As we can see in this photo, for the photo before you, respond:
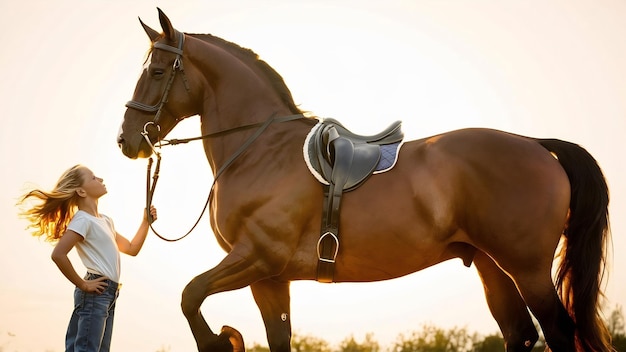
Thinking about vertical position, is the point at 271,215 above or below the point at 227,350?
above

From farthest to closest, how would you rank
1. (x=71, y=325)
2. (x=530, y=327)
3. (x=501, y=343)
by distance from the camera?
(x=501, y=343)
(x=530, y=327)
(x=71, y=325)

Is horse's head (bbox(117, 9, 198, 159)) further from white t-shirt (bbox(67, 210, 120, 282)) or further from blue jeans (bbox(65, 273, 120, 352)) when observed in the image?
blue jeans (bbox(65, 273, 120, 352))

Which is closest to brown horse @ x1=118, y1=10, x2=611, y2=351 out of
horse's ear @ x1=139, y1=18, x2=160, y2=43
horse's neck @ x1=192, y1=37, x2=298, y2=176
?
horse's neck @ x1=192, y1=37, x2=298, y2=176

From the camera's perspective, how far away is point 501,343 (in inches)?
316

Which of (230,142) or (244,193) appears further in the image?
(230,142)

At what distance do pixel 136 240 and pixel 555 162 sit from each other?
11.2ft

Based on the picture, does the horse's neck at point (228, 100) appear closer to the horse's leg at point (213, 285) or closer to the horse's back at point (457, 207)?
the horse's leg at point (213, 285)

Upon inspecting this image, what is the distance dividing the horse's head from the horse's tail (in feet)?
10.1

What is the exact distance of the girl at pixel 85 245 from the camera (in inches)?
184

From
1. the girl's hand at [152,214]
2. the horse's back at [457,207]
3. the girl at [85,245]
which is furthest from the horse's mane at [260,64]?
the girl at [85,245]

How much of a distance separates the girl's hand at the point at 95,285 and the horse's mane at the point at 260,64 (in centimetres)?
204

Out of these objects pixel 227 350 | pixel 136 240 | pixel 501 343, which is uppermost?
pixel 136 240

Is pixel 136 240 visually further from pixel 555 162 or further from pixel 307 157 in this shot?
pixel 555 162

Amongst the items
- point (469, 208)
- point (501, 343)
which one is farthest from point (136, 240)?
point (501, 343)
